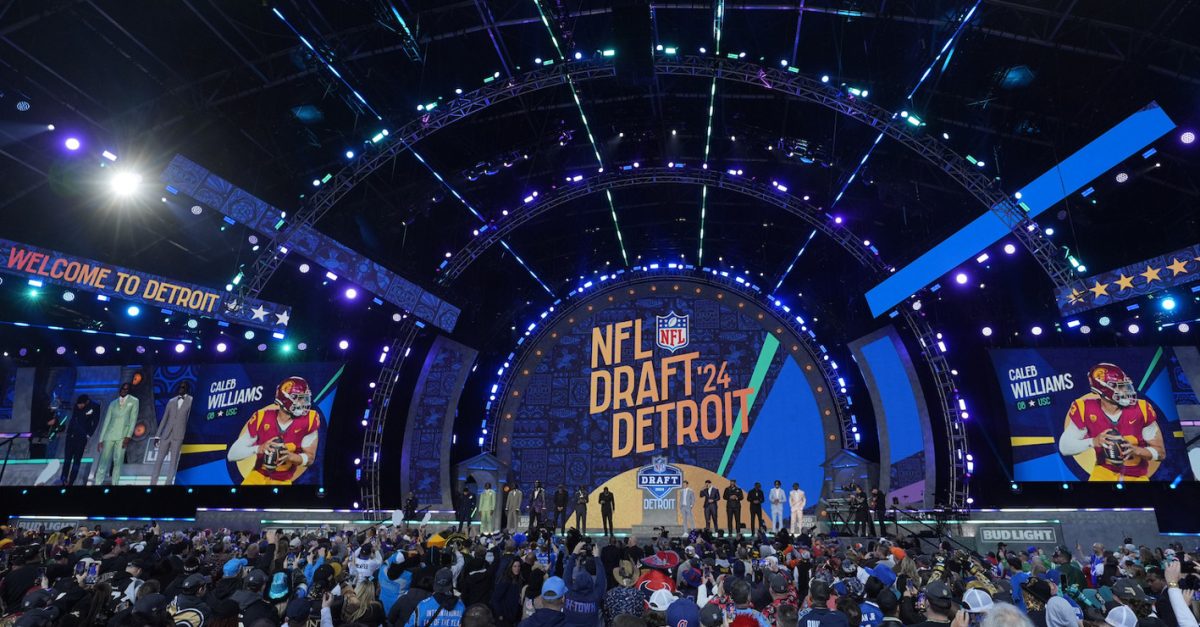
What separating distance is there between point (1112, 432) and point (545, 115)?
17.7 meters

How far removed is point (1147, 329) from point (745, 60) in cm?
1375

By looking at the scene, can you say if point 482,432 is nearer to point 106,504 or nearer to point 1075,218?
point 106,504

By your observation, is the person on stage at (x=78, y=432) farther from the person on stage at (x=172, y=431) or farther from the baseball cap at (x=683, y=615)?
the baseball cap at (x=683, y=615)

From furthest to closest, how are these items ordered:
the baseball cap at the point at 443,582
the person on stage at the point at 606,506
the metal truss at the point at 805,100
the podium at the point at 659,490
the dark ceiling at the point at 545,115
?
1. the podium at the point at 659,490
2. the person on stage at the point at 606,506
3. the metal truss at the point at 805,100
4. the dark ceiling at the point at 545,115
5. the baseball cap at the point at 443,582

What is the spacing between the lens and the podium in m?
22.6

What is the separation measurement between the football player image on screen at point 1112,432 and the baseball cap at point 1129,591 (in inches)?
642

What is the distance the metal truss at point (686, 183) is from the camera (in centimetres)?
1994

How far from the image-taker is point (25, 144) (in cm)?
1470

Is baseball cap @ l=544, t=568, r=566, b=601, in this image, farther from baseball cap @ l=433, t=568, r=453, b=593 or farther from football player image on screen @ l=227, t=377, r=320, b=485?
football player image on screen @ l=227, t=377, r=320, b=485

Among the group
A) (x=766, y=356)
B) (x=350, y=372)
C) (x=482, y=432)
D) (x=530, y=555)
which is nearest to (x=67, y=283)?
(x=350, y=372)

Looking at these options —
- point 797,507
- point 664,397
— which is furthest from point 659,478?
point 797,507

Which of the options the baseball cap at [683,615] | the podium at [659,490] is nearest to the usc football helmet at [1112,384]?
the podium at [659,490]

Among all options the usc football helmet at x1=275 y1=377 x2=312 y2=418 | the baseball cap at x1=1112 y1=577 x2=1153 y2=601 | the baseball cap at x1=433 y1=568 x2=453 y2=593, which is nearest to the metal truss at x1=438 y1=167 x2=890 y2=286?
the usc football helmet at x1=275 y1=377 x2=312 y2=418

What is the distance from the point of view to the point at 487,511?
21766 millimetres
